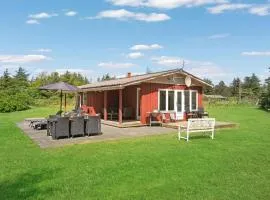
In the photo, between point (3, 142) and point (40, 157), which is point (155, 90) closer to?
point (3, 142)

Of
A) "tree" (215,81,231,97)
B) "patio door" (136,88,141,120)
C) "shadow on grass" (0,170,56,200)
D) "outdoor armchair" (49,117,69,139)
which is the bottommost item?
"shadow on grass" (0,170,56,200)

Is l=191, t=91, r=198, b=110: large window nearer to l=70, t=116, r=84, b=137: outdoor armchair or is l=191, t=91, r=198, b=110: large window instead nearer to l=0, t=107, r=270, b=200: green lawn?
l=0, t=107, r=270, b=200: green lawn

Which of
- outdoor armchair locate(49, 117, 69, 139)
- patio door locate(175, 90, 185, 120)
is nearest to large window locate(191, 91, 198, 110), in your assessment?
patio door locate(175, 90, 185, 120)

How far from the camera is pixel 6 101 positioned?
1261 inches

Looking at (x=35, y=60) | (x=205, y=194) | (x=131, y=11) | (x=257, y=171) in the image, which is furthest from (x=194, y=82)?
(x=35, y=60)

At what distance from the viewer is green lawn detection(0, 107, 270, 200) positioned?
5520 mm

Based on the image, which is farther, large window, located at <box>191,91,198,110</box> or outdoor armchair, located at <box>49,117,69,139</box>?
large window, located at <box>191,91,198,110</box>

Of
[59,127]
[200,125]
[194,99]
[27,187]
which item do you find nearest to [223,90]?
[194,99]

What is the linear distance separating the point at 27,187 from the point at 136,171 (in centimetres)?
239

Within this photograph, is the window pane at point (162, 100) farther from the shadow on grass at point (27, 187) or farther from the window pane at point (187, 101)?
the shadow on grass at point (27, 187)

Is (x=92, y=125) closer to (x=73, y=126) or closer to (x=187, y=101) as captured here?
(x=73, y=126)

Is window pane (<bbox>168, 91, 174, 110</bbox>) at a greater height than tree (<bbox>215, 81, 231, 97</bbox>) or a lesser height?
lesser

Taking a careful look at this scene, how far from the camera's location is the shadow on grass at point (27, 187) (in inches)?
209

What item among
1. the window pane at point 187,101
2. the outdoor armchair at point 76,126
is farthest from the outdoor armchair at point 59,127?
the window pane at point 187,101
